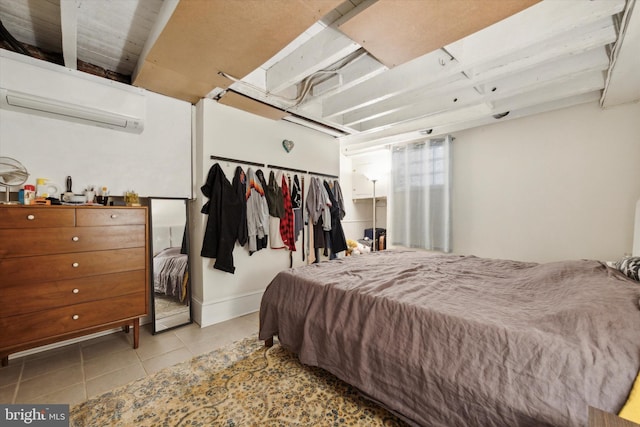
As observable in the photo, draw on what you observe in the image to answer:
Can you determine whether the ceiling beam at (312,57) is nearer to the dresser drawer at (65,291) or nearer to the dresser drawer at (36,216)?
the dresser drawer at (36,216)

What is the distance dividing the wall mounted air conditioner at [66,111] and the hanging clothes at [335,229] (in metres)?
2.43

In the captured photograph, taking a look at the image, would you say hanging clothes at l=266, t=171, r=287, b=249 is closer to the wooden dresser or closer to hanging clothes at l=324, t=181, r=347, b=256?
hanging clothes at l=324, t=181, r=347, b=256

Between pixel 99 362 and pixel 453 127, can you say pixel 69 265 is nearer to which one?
pixel 99 362

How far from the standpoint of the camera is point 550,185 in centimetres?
295

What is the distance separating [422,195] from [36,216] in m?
4.11

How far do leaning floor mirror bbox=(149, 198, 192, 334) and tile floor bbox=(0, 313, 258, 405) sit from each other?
15 cm

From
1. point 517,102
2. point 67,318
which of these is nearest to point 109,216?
point 67,318

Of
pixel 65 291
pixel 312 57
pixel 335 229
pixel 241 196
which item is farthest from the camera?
pixel 335 229

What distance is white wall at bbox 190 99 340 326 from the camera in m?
2.72

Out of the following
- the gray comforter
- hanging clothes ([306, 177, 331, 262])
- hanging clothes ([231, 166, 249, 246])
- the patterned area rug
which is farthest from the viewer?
hanging clothes ([306, 177, 331, 262])

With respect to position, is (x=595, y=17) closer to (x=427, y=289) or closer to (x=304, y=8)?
(x=304, y=8)

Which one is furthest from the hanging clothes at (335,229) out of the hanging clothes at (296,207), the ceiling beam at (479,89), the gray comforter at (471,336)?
the gray comforter at (471,336)

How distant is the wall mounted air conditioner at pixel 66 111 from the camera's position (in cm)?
183

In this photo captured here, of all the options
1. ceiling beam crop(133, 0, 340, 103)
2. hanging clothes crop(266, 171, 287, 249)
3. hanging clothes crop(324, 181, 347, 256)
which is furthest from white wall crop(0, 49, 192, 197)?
hanging clothes crop(324, 181, 347, 256)
